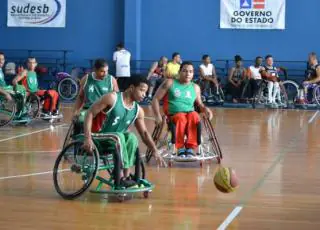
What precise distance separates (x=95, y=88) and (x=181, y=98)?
0.90 metres

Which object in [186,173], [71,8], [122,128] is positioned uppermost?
[71,8]

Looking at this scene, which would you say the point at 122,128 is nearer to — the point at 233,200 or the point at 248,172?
the point at 233,200

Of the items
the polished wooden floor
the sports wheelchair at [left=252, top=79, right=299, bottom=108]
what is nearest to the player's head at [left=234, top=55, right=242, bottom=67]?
the sports wheelchair at [left=252, top=79, right=299, bottom=108]

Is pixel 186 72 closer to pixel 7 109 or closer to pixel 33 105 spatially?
pixel 7 109

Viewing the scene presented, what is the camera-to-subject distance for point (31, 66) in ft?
40.8

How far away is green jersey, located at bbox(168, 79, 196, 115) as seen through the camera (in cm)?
824

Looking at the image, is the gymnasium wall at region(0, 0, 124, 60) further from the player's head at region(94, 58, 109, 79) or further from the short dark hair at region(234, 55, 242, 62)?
the player's head at region(94, 58, 109, 79)

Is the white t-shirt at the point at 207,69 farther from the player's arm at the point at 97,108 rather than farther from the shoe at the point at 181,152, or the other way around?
the player's arm at the point at 97,108

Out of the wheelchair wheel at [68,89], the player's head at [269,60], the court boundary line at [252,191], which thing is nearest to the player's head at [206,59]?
the player's head at [269,60]

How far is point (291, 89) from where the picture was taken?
16594mm

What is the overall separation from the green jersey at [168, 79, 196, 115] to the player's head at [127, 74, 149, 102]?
2.07 metres

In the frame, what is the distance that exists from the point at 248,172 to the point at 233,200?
1.50 metres

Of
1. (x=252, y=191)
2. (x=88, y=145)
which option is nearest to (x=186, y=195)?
(x=252, y=191)

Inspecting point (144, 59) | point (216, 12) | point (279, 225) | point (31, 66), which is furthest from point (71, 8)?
point (279, 225)
